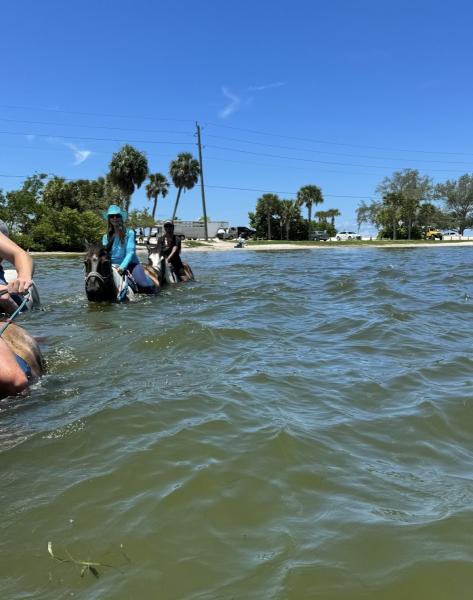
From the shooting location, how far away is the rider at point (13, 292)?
3.59 m

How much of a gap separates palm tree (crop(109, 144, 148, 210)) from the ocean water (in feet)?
173

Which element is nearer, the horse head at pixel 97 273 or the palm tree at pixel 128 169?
the horse head at pixel 97 273

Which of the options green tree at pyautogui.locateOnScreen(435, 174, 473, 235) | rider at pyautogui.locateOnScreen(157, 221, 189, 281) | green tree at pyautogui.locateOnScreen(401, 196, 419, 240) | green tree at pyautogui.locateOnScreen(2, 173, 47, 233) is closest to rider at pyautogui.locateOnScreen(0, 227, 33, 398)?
rider at pyautogui.locateOnScreen(157, 221, 189, 281)

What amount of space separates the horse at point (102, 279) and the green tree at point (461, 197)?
9574 centimetres

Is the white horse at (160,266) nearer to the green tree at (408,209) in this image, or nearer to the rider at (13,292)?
the rider at (13,292)

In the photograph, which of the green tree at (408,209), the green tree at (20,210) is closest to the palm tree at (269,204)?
the green tree at (408,209)

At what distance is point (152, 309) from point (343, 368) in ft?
16.7

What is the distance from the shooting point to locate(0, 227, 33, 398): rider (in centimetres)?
359

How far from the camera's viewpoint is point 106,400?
4.25m

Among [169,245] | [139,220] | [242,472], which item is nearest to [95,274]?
[169,245]

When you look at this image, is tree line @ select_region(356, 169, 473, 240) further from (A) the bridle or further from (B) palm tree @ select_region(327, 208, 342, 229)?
(A) the bridle

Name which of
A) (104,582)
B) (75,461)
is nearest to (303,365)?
(75,461)

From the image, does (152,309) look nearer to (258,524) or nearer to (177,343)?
(177,343)

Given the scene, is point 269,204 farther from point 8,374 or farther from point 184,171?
point 8,374
